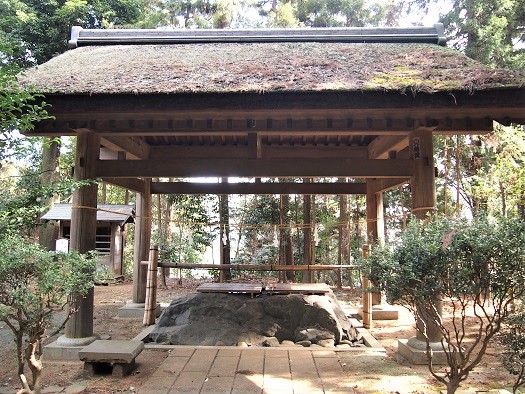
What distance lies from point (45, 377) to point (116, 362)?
77 centimetres

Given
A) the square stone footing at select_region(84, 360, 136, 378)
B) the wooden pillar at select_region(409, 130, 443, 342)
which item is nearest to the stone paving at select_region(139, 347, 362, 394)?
the square stone footing at select_region(84, 360, 136, 378)

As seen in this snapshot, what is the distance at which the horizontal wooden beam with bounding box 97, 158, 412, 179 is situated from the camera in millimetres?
5129

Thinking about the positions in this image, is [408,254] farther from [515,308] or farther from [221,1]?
[221,1]

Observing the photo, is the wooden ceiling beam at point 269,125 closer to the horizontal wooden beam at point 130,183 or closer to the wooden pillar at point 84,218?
the wooden pillar at point 84,218

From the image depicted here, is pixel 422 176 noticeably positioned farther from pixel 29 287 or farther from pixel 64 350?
pixel 64 350

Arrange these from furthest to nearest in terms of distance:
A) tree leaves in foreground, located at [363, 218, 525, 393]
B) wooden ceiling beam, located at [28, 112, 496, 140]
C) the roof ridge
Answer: the roof ridge < wooden ceiling beam, located at [28, 112, 496, 140] < tree leaves in foreground, located at [363, 218, 525, 393]

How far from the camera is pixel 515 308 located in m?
3.01

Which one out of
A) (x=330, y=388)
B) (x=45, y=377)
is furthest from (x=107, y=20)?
(x=330, y=388)

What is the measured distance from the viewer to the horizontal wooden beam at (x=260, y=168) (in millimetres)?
5129

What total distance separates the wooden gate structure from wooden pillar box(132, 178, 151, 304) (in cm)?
79

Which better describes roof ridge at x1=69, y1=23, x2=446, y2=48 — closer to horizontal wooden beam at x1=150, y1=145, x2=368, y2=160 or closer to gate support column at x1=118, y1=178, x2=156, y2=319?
horizontal wooden beam at x1=150, y1=145, x2=368, y2=160

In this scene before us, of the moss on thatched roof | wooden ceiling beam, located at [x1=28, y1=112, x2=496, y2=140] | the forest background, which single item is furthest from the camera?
the forest background

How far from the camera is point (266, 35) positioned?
24.6 feet

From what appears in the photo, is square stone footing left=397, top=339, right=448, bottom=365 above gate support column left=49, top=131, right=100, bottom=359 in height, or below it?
below
